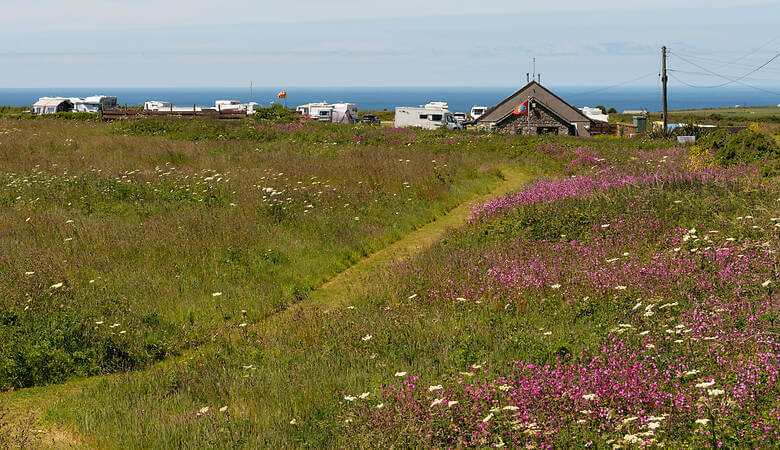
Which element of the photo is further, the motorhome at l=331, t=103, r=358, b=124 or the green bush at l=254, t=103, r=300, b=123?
the motorhome at l=331, t=103, r=358, b=124

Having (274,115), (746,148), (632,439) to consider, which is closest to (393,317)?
(632,439)

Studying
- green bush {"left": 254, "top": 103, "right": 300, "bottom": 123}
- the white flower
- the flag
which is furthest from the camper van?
the white flower

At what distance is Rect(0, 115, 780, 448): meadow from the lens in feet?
19.5

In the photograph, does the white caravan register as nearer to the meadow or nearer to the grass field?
the grass field

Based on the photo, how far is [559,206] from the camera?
14.4m

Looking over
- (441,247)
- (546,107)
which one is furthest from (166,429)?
(546,107)

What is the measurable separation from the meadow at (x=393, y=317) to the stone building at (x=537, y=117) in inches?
1644

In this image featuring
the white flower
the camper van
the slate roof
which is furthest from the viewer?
the camper van

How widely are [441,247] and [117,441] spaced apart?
8.36 metres

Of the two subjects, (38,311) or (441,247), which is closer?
(38,311)

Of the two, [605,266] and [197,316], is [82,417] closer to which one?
[197,316]

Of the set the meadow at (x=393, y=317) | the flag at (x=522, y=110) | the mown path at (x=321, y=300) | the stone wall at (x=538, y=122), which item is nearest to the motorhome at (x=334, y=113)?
the stone wall at (x=538, y=122)

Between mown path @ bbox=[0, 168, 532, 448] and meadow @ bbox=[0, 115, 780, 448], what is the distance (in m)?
0.05

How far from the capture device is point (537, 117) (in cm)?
6028
